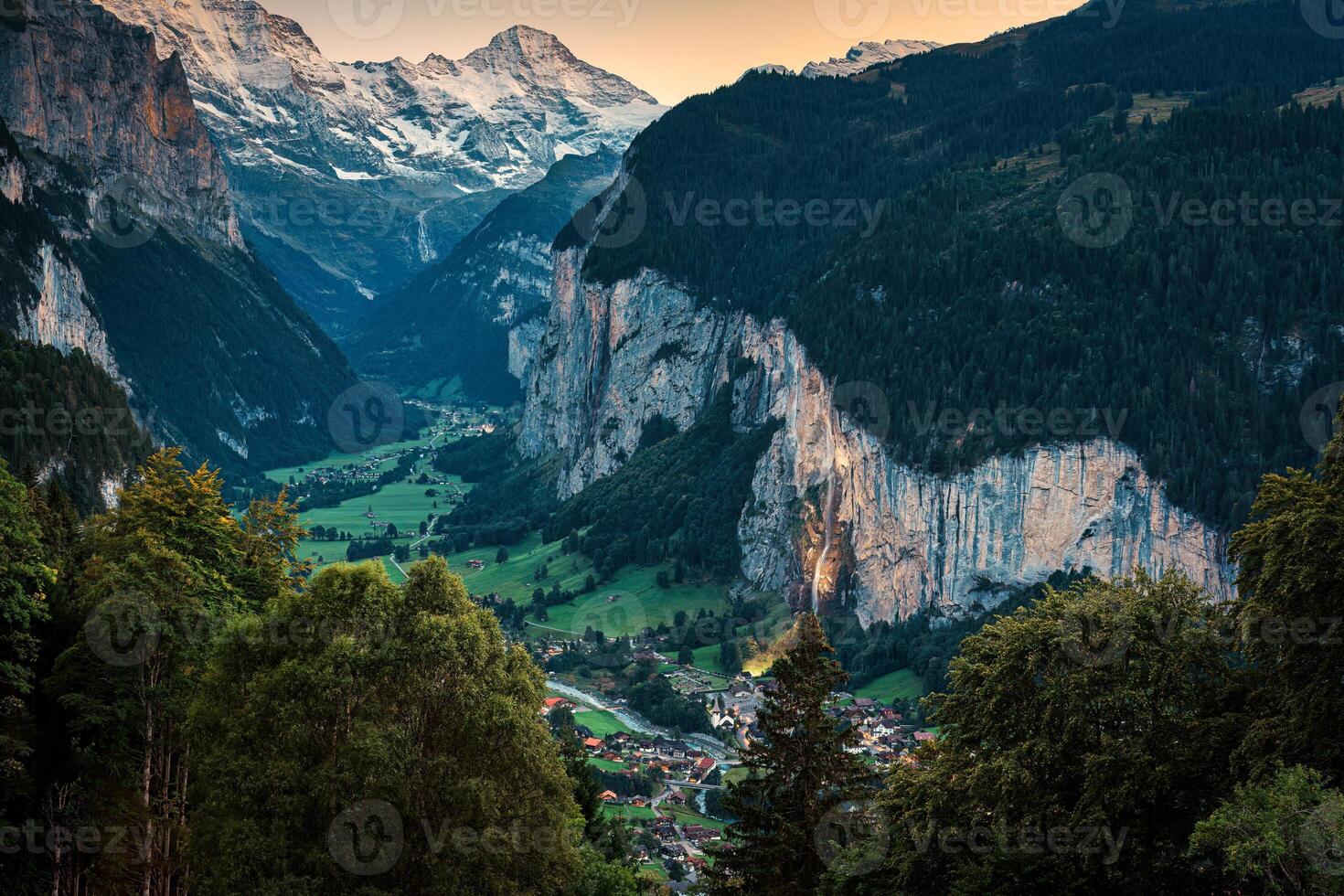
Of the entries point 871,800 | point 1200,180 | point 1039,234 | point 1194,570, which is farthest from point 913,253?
point 871,800

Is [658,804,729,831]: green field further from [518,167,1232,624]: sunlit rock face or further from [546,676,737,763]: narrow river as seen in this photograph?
[518,167,1232,624]: sunlit rock face

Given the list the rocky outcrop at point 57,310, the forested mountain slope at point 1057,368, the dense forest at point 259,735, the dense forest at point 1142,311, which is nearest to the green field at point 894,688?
the forested mountain slope at point 1057,368

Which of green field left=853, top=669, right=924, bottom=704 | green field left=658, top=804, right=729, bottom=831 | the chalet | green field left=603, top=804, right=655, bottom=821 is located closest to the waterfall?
green field left=853, top=669, right=924, bottom=704

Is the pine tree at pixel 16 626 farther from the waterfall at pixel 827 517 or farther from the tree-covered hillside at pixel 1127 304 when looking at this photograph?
the waterfall at pixel 827 517

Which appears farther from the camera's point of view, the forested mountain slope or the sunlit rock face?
the forested mountain slope

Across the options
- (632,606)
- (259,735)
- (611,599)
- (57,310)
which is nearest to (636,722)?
(632,606)

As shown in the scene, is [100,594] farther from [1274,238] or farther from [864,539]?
[1274,238]

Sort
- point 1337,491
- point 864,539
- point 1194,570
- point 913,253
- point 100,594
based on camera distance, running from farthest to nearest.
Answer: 1. point 913,253
2. point 864,539
3. point 1194,570
4. point 100,594
5. point 1337,491
